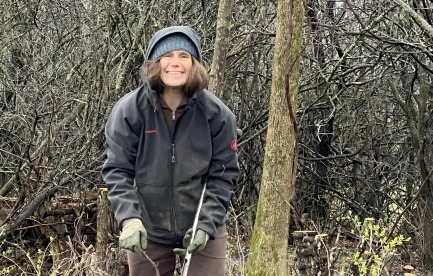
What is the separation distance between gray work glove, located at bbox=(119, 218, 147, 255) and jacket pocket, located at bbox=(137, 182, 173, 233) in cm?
14

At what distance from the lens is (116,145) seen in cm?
275

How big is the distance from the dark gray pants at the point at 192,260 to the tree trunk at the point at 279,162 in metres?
1.84

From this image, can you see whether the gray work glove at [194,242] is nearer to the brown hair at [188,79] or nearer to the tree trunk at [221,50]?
the brown hair at [188,79]

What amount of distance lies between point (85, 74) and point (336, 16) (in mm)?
2759

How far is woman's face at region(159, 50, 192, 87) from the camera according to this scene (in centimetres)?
275

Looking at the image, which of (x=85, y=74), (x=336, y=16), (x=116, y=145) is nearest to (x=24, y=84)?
(x=85, y=74)

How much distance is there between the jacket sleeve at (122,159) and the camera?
8.89 feet

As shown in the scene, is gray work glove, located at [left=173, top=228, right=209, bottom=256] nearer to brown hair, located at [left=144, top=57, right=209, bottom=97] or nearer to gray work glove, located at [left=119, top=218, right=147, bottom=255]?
gray work glove, located at [left=119, top=218, right=147, bottom=255]

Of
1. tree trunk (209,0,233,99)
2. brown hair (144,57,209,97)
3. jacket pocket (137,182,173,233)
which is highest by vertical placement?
tree trunk (209,0,233,99)

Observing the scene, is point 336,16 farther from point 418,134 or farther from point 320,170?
point 320,170

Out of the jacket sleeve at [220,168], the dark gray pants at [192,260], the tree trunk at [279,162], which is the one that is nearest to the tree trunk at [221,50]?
the tree trunk at [279,162]

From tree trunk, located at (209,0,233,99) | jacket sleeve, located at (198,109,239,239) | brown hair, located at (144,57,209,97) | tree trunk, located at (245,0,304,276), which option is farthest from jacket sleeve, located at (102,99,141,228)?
tree trunk, located at (209,0,233,99)

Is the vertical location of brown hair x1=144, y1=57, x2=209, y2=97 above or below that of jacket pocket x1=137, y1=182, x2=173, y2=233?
above

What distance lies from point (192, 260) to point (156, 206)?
0.33m
